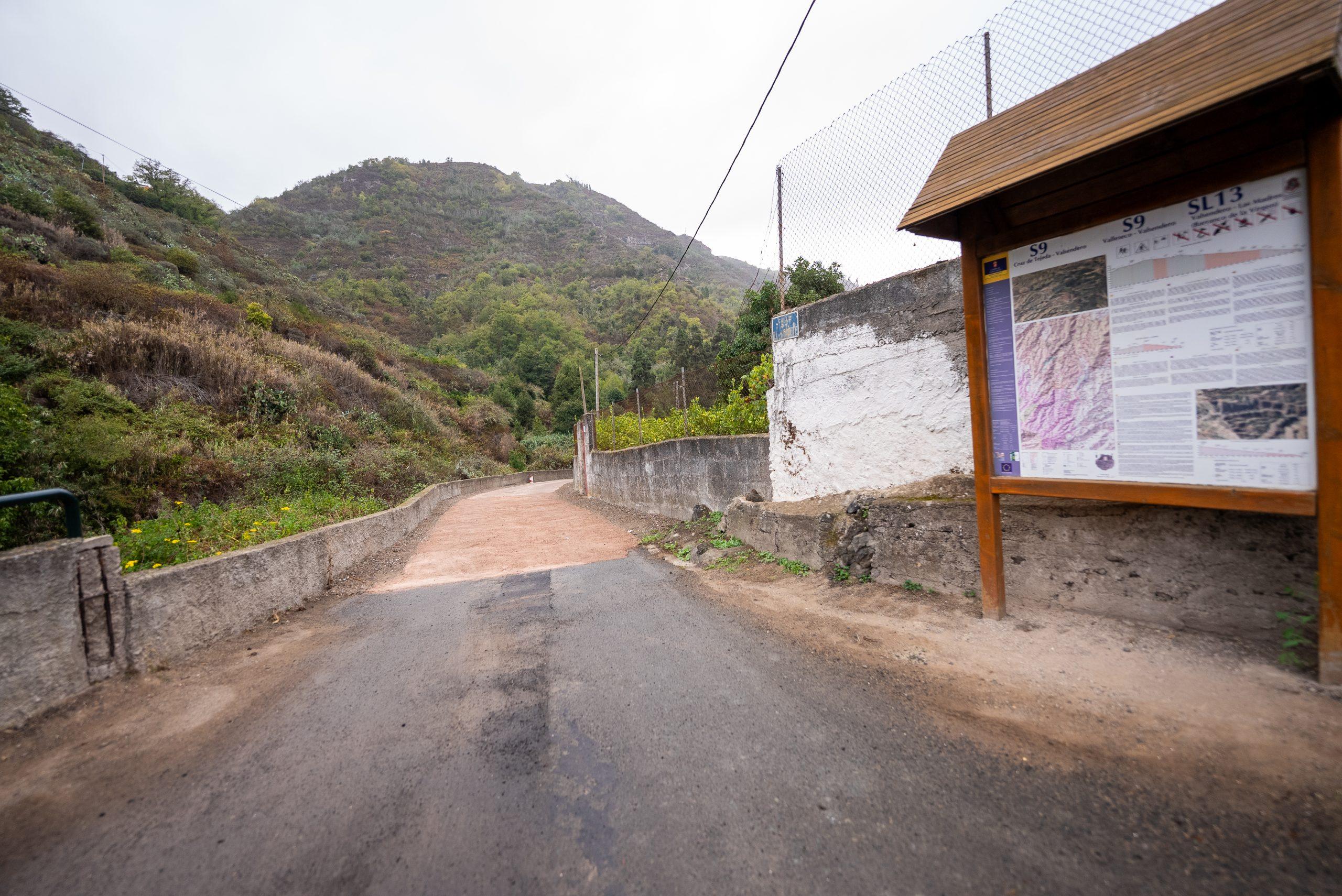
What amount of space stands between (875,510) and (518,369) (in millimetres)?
47437

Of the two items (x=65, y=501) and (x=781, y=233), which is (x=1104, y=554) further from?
(x=65, y=501)

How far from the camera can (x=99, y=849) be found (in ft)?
6.28

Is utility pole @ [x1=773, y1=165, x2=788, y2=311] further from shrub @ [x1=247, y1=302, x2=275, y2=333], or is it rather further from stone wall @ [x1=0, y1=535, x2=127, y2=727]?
shrub @ [x1=247, y1=302, x2=275, y2=333]

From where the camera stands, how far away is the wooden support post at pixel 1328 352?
2131mm

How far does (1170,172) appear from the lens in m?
2.57

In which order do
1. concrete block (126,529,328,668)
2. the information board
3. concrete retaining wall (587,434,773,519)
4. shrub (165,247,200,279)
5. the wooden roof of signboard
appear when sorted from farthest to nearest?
shrub (165,247,200,279) < concrete retaining wall (587,434,773,519) < concrete block (126,529,328,668) < the information board < the wooden roof of signboard

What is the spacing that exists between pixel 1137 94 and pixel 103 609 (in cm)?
646

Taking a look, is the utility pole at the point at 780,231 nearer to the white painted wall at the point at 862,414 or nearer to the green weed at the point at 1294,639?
the white painted wall at the point at 862,414

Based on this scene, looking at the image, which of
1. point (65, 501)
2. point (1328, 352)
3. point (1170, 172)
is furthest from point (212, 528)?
point (1328, 352)

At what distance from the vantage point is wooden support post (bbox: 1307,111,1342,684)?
213cm

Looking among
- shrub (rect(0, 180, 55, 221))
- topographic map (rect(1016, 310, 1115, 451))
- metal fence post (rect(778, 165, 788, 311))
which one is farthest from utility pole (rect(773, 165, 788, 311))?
shrub (rect(0, 180, 55, 221))

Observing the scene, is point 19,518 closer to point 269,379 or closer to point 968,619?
point 968,619

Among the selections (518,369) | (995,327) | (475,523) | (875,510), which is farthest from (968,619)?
(518,369)

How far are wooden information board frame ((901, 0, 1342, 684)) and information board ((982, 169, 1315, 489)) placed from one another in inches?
2.3
